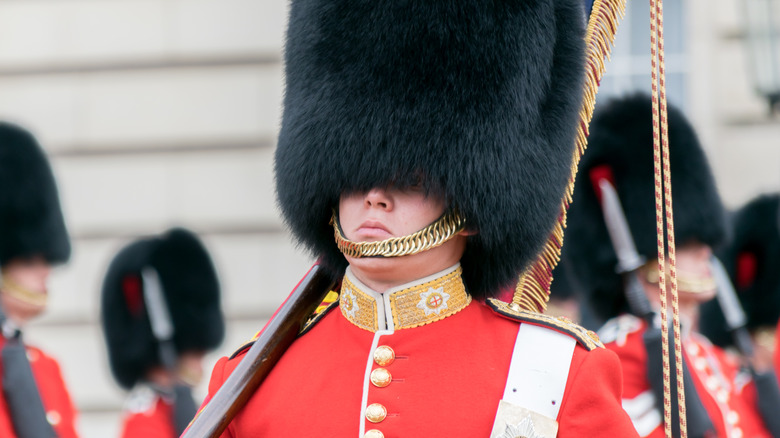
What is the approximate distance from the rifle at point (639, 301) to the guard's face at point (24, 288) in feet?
8.23

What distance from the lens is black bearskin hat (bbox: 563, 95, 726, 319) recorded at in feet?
14.8

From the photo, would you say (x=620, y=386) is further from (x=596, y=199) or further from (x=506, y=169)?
(x=596, y=199)

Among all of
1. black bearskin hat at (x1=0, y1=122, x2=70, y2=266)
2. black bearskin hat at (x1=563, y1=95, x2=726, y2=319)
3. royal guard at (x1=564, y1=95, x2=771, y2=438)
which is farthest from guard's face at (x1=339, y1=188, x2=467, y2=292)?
black bearskin hat at (x1=0, y1=122, x2=70, y2=266)

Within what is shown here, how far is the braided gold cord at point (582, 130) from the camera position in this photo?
8.23 feet

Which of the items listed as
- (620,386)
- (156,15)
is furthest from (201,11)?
(620,386)

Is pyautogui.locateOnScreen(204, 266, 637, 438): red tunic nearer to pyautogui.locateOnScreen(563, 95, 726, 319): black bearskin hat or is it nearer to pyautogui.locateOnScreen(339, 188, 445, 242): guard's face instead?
pyautogui.locateOnScreen(339, 188, 445, 242): guard's face

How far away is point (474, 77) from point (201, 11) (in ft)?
16.1

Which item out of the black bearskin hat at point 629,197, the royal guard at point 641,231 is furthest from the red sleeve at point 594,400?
the black bearskin hat at point 629,197

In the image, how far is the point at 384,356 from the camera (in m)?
2.26

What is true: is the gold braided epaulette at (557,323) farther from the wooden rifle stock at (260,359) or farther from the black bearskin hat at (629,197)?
the black bearskin hat at (629,197)

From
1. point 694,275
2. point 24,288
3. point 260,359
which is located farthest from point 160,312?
point 260,359

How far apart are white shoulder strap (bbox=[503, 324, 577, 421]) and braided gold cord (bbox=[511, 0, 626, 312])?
0.25m

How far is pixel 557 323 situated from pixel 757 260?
4.02 metres

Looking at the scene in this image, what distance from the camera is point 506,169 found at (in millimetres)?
2303
